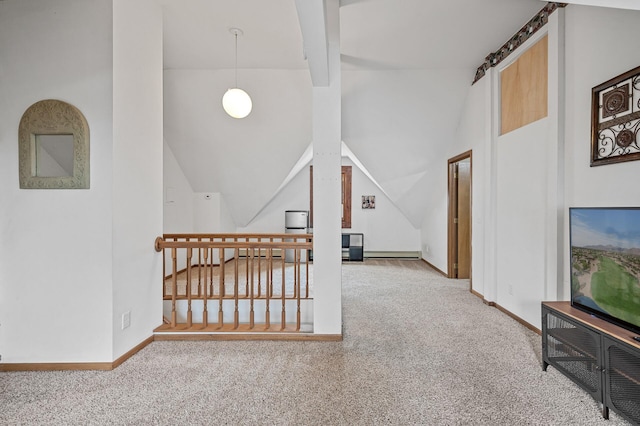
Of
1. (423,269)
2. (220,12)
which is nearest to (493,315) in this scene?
(423,269)

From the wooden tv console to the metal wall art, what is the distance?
1.06 m

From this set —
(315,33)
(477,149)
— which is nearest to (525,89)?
(477,149)

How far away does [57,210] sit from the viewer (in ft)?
7.47

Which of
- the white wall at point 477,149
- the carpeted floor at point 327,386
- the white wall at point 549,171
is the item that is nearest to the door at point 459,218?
the white wall at point 477,149

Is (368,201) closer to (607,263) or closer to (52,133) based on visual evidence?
(607,263)

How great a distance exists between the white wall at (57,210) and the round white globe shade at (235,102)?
1373mm

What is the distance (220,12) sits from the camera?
2.88 m

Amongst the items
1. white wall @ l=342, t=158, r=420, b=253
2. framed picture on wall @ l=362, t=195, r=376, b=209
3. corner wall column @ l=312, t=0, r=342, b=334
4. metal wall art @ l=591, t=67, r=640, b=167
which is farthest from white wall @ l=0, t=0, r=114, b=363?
framed picture on wall @ l=362, t=195, r=376, b=209

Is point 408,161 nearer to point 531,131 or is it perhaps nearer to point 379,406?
point 531,131

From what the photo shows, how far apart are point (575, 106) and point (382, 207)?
481 centimetres

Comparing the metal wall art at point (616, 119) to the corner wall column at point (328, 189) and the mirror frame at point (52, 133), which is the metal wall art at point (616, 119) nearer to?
the corner wall column at point (328, 189)

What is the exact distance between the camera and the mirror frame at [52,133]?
226 cm

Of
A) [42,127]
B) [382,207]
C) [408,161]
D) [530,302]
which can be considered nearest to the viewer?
[42,127]

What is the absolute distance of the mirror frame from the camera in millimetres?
2260
